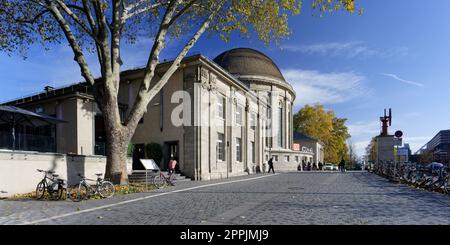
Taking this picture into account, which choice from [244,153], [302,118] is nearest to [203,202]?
[244,153]

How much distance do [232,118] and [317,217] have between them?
77.8 feet

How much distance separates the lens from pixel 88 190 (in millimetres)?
12461

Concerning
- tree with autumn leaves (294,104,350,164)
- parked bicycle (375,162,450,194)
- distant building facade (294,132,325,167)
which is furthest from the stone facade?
tree with autumn leaves (294,104,350,164)

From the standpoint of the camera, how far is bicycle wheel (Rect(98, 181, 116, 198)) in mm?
12823

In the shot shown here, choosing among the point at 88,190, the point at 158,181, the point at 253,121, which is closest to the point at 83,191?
the point at 88,190

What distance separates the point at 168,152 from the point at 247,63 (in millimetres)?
29757

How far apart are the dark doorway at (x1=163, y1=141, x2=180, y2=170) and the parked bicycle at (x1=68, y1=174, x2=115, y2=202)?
41.2 ft

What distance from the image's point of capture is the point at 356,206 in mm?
9953

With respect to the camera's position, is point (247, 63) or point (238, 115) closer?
point (238, 115)

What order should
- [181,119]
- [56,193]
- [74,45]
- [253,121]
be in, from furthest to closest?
[253,121] < [181,119] < [74,45] < [56,193]

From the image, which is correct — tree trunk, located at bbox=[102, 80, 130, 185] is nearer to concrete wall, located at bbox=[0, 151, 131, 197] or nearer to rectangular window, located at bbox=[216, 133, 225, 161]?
concrete wall, located at bbox=[0, 151, 131, 197]

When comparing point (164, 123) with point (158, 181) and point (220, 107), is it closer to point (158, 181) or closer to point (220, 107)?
point (220, 107)

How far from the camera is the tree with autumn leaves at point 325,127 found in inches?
2879
